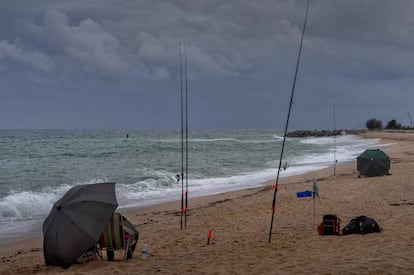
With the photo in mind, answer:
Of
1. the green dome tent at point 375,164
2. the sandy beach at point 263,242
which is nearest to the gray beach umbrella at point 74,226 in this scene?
the sandy beach at point 263,242

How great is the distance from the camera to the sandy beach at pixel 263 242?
674 cm

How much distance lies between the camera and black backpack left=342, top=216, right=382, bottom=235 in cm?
863

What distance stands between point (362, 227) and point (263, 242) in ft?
6.72

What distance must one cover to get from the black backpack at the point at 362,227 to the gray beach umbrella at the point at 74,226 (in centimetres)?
483

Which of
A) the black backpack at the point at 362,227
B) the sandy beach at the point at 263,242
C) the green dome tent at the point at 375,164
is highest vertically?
the green dome tent at the point at 375,164

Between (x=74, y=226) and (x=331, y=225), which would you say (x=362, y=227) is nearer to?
(x=331, y=225)

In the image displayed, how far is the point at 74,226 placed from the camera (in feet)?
24.1

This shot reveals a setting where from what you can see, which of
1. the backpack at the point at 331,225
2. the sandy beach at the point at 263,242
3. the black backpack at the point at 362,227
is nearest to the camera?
the sandy beach at the point at 263,242

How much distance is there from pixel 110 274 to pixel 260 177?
18.2m

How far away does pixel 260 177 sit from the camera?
80.9 ft

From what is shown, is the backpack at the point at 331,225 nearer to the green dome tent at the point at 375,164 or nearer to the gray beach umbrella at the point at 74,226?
the gray beach umbrella at the point at 74,226

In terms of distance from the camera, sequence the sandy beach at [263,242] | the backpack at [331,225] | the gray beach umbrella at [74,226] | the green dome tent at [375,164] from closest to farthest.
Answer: the sandy beach at [263,242] → the gray beach umbrella at [74,226] → the backpack at [331,225] → the green dome tent at [375,164]

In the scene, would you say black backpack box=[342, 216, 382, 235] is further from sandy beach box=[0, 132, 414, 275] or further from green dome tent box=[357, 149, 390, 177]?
green dome tent box=[357, 149, 390, 177]

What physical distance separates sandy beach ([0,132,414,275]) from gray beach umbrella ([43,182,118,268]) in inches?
12.6
